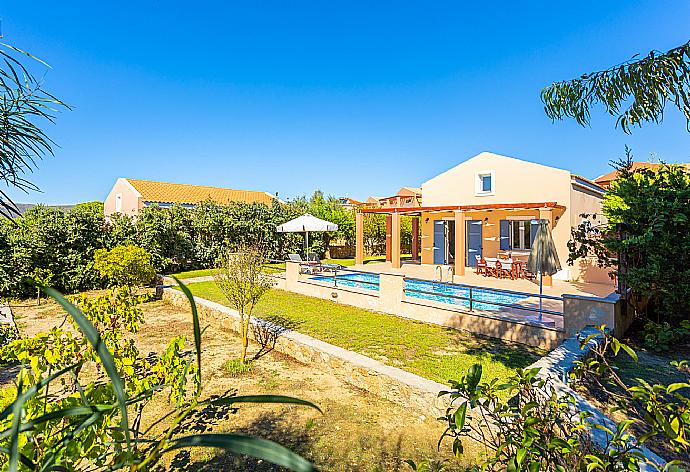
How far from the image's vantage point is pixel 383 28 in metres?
19.9

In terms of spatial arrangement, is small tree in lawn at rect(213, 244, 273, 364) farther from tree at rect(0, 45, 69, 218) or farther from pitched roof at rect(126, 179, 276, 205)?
pitched roof at rect(126, 179, 276, 205)

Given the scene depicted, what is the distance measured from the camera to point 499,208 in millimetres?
18328

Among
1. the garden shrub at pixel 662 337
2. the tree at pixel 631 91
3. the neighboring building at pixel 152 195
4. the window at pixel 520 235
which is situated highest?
the neighboring building at pixel 152 195

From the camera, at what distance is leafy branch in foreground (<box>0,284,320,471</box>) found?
2.65ft

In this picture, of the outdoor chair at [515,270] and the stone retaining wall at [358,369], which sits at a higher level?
the outdoor chair at [515,270]

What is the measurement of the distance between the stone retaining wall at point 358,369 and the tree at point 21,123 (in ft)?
16.7

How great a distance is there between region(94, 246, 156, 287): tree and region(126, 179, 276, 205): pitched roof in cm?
2000

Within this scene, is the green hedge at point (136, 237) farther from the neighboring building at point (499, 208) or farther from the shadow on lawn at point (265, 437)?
the shadow on lawn at point (265, 437)

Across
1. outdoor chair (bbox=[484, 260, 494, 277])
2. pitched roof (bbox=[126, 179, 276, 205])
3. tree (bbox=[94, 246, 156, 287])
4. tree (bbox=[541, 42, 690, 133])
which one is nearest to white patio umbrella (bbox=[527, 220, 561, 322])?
tree (bbox=[541, 42, 690, 133])

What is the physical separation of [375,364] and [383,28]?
19.0 m

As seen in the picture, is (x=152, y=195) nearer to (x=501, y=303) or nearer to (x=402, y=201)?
(x=402, y=201)

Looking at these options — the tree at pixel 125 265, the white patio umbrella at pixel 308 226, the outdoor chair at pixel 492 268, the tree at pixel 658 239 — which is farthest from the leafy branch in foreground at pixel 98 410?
the outdoor chair at pixel 492 268

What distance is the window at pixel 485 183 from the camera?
20.8m

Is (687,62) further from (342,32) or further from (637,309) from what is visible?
(342,32)
